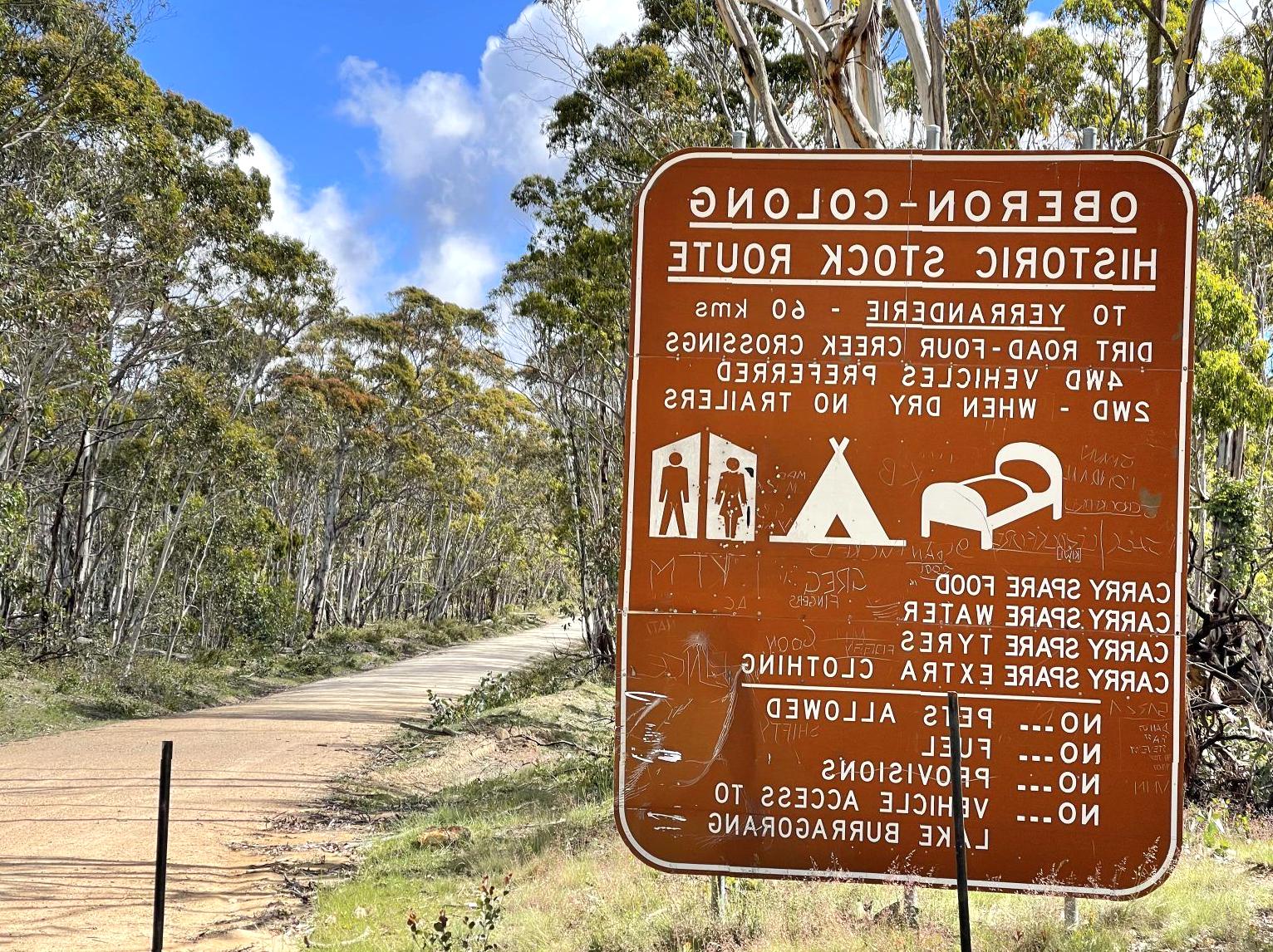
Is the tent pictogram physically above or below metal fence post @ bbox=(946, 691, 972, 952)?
above

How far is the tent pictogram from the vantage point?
11.5 ft

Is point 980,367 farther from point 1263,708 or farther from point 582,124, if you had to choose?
point 582,124

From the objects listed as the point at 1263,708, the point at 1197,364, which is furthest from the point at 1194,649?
the point at 1197,364

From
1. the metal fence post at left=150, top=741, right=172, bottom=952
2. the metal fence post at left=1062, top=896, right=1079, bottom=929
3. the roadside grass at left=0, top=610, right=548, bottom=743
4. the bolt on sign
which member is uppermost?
the bolt on sign

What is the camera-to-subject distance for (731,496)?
3547 millimetres

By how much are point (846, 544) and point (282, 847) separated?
6.49m

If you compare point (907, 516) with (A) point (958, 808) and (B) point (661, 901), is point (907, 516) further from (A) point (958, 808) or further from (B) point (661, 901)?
(B) point (661, 901)

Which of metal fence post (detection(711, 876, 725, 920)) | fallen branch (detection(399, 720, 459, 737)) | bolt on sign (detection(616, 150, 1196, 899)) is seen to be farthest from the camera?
fallen branch (detection(399, 720, 459, 737))

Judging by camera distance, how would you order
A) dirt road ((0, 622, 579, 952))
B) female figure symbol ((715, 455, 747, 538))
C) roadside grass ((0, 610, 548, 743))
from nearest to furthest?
female figure symbol ((715, 455, 747, 538))
dirt road ((0, 622, 579, 952))
roadside grass ((0, 610, 548, 743))

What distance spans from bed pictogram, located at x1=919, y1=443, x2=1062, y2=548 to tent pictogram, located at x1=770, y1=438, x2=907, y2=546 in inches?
7.0

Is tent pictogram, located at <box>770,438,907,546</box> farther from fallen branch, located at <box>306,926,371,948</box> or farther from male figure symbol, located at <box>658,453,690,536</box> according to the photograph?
fallen branch, located at <box>306,926,371,948</box>

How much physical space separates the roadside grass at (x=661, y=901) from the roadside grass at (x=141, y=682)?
27.3 feet

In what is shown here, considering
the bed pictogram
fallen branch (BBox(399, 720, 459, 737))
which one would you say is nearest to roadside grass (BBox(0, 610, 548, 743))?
fallen branch (BBox(399, 720, 459, 737))

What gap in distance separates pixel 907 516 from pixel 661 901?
248cm
